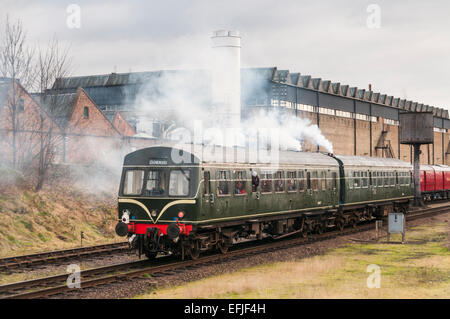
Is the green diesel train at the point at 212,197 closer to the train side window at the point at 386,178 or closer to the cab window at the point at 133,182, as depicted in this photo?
the cab window at the point at 133,182

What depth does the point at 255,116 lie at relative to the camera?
54406mm

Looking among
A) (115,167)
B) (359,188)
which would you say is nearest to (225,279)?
(359,188)

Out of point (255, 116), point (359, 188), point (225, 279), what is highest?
point (255, 116)

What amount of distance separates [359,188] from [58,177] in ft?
54.7

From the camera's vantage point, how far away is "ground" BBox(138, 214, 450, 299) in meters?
12.8

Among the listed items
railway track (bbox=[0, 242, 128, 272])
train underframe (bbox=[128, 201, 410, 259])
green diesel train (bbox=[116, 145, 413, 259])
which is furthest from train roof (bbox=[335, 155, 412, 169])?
railway track (bbox=[0, 242, 128, 272])

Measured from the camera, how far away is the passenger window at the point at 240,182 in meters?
18.5

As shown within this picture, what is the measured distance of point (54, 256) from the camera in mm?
18750

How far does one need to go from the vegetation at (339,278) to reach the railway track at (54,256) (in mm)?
5651

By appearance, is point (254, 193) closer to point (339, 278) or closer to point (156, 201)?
point (156, 201)

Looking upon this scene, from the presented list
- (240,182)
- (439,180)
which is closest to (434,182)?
(439,180)

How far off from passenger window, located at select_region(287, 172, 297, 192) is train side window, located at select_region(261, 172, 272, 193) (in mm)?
1586

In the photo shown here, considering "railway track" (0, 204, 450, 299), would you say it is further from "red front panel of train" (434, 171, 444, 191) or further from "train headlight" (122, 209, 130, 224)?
"red front panel of train" (434, 171, 444, 191)
